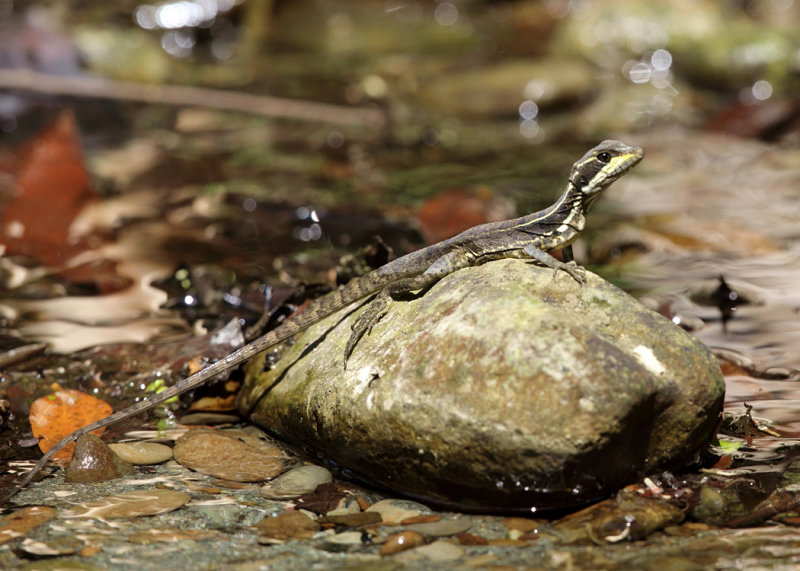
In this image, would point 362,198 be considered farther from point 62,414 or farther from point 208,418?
point 62,414

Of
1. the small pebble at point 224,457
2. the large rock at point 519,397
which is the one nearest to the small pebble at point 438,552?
the large rock at point 519,397

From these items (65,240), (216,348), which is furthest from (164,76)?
(216,348)

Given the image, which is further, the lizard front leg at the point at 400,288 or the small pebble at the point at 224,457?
the lizard front leg at the point at 400,288

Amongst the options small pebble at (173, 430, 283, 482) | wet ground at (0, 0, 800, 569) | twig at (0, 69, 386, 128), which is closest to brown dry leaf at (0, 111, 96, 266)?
wet ground at (0, 0, 800, 569)

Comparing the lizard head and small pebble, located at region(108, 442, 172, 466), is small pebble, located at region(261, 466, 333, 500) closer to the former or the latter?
small pebble, located at region(108, 442, 172, 466)

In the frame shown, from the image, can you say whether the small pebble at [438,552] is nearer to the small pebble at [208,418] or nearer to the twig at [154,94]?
the small pebble at [208,418]

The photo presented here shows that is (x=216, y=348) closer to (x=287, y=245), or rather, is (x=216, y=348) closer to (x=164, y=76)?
(x=287, y=245)
